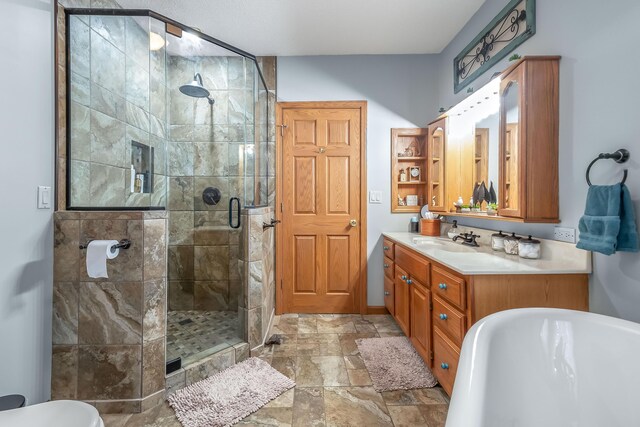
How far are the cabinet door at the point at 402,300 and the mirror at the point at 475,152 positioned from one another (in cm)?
76

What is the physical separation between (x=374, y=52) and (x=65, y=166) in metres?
2.79

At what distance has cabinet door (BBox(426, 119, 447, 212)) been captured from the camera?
257 cm

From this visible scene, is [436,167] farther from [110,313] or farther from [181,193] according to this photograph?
[110,313]

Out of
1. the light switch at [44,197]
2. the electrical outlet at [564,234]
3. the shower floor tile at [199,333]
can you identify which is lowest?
the shower floor tile at [199,333]

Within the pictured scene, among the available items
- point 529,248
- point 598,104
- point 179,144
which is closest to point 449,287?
point 529,248

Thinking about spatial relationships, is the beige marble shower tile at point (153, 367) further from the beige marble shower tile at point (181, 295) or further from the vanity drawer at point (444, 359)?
the vanity drawer at point (444, 359)

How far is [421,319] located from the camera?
1.94m

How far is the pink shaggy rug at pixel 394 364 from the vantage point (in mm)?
1783

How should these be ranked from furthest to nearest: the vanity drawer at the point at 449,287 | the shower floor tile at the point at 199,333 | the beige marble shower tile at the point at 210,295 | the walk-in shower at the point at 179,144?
1. the beige marble shower tile at the point at 210,295
2. the shower floor tile at the point at 199,333
3. the walk-in shower at the point at 179,144
4. the vanity drawer at the point at 449,287

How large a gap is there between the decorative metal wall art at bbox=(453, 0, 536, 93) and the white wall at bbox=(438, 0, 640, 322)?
0.10 metres

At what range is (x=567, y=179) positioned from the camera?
1471mm

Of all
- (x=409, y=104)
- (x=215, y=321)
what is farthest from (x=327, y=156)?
(x=215, y=321)

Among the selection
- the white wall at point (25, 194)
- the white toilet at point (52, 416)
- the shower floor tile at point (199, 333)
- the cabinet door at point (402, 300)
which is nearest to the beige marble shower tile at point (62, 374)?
the white wall at point (25, 194)

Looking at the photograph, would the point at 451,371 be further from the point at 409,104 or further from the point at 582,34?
the point at 409,104
